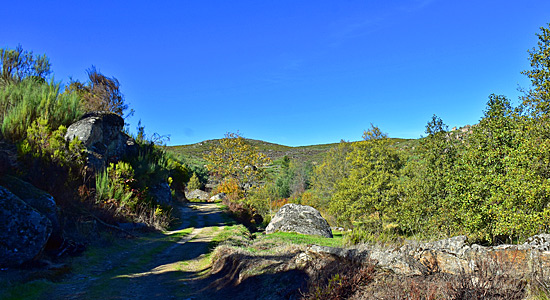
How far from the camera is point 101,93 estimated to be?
23.3 meters

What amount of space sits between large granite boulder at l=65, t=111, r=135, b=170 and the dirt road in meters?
5.76

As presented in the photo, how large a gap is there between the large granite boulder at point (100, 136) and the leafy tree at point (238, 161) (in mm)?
19265

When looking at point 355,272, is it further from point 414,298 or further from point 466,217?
point 466,217

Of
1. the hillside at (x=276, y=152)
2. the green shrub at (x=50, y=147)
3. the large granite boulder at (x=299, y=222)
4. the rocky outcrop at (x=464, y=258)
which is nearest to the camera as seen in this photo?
the rocky outcrop at (x=464, y=258)

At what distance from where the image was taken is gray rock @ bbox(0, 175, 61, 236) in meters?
8.35

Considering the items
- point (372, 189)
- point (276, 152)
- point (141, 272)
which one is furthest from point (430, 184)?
point (276, 152)

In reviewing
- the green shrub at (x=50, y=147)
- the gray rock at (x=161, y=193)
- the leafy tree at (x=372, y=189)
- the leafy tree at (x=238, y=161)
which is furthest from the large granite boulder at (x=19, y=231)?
the leafy tree at (x=238, y=161)

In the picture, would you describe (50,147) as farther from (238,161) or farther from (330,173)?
(330,173)

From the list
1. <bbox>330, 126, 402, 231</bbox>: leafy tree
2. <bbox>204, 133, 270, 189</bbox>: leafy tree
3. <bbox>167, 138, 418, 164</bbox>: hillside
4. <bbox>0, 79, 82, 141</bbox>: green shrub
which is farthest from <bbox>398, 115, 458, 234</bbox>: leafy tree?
<bbox>167, 138, 418, 164</bbox>: hillside

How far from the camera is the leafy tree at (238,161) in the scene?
37688mm

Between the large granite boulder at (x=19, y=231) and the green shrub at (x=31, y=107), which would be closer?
the large granite boulder at (x=19, y=231)

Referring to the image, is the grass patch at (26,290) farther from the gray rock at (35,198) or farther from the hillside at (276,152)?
the hillside at (276,152)

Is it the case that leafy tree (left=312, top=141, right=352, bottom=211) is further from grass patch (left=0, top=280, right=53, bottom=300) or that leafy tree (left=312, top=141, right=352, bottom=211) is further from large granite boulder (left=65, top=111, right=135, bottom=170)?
grass patch (left=0, top=280, right=53, bottom=300)

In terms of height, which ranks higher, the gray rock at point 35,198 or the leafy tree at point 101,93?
the leafy tree at point 101,93
